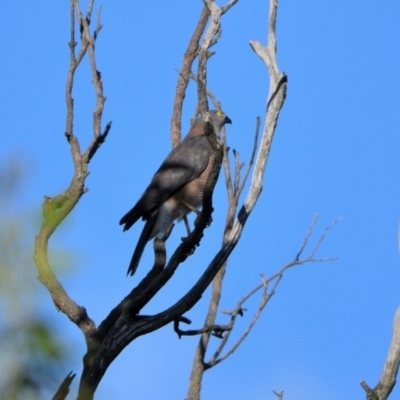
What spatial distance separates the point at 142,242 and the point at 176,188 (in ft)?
2.95

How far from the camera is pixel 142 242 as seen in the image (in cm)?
670

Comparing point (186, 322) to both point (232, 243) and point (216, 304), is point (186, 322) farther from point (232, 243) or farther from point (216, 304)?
point (216, 304)

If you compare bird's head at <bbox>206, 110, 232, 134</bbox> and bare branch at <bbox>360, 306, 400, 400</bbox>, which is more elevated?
bird's head at <bbox>206, 110, 232, 134</bbox>

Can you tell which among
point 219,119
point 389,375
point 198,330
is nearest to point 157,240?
point 198,330

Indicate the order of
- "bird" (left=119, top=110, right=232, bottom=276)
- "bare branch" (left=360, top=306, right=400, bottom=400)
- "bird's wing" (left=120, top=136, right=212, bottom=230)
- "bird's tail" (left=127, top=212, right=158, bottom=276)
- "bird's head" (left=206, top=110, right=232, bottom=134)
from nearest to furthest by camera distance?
"bare branch" (left=360, top=306, right=400, bottom=400), "bird's tail" (left=127, top=212, right=158, bottom=276), "bird" (left=119, top=110, right=232, bottom=276), "bird's wing" (left=120, top=136, right=212, bottom=230), "bird's head" (left=206, top=110, right=232, bottom=134)

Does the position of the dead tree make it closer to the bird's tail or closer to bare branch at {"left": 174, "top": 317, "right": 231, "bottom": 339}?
bare branch at {"left": 174, "top": 317, "right": 231, "bottom": 339}

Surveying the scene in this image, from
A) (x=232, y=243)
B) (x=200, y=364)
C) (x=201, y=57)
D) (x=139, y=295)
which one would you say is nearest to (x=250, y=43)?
(x=201, y=57)

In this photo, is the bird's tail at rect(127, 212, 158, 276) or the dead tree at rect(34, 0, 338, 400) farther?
the bird's tail at rect(127, 212, 158, 276)

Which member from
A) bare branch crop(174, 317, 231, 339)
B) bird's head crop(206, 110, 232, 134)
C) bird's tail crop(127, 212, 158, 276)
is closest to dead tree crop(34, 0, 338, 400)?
bare branch crop(174, 317, 231, 339)

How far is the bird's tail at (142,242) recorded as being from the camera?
250 inches

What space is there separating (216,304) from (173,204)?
1.06m

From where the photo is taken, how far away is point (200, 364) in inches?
272

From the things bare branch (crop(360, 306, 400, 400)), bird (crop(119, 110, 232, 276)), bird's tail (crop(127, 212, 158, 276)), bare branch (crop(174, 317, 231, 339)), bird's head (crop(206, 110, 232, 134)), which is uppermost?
bird's head (crop(206, 110, 232, 134))

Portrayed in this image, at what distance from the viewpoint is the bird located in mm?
7064
